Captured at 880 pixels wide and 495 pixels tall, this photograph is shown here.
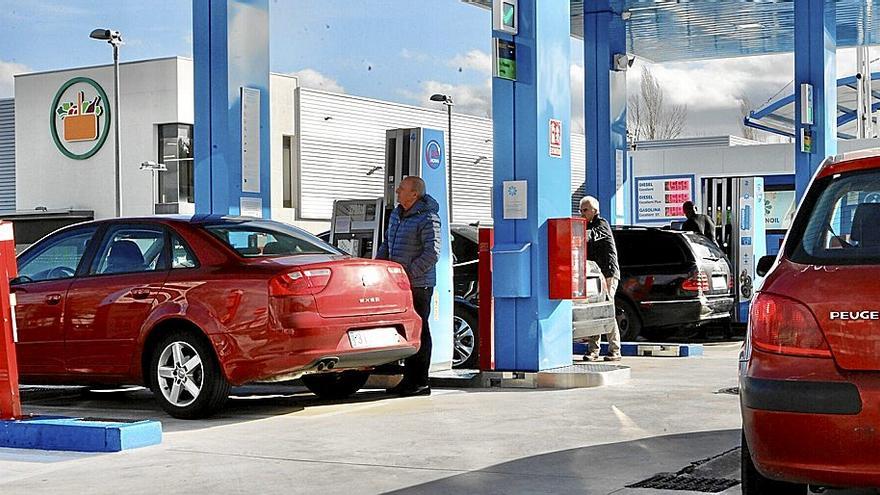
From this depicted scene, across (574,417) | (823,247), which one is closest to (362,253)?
(574,417)

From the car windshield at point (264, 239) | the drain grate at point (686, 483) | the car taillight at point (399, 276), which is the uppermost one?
the car windshield at point (264, 239)

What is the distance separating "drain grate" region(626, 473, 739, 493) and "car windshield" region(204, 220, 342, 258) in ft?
12.3

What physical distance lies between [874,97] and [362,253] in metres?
35.2

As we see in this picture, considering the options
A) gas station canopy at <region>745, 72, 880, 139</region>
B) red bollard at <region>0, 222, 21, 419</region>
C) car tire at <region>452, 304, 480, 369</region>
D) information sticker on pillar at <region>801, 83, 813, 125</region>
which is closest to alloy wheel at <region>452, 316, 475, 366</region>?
car tire at <region>452, 304, 480, 369</region>

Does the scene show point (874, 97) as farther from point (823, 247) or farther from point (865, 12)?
point (823, 247)

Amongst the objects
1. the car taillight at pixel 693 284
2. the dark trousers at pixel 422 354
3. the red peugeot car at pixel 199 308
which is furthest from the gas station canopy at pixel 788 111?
the red peugeot car at pixel 199 308

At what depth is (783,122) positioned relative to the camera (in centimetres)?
4544

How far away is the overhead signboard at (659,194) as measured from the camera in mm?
38906

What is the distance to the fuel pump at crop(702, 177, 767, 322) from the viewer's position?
19.2m

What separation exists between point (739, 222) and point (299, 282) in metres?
11.9

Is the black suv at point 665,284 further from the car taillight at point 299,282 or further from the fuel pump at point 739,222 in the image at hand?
the car taillight at point 299,282

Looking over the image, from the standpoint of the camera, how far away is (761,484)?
A: 5.38 metres

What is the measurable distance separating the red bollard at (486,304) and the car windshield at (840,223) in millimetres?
6302

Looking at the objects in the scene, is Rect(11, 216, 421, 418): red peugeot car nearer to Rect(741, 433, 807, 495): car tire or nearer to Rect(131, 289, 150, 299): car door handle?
Rect(131, 289, 150, 299): car door handle
